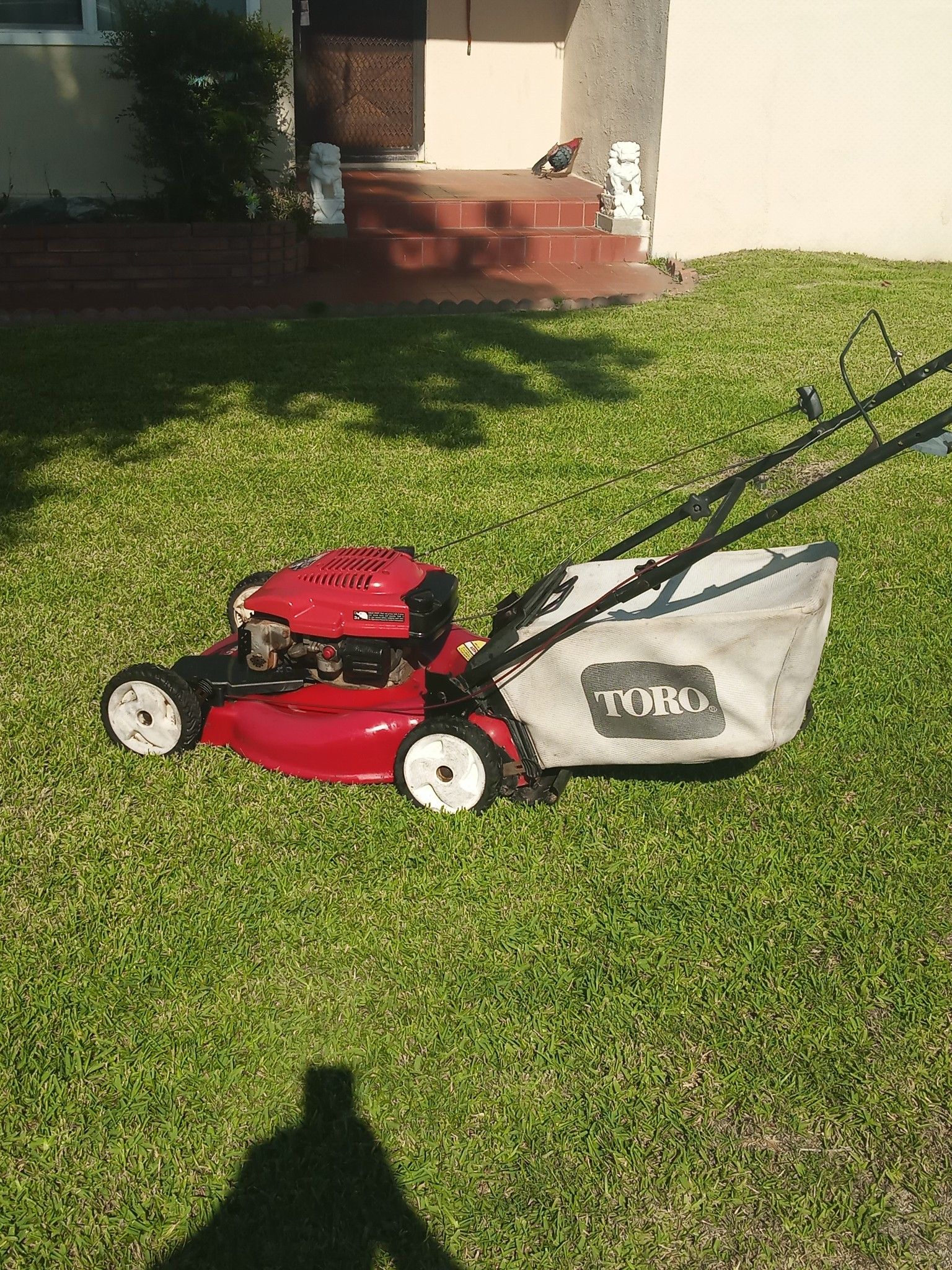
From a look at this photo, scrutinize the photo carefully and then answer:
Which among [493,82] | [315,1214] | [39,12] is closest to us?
[315,1214]

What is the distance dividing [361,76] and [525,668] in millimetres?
9723

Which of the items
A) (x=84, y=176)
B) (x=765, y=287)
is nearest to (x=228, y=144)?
(x=84, y=176)

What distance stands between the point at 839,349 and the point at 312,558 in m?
4.90

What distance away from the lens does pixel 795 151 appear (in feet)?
33.6

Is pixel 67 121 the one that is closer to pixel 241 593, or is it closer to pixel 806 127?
pixel 806 127

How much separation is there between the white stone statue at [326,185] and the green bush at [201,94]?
525 millimetres

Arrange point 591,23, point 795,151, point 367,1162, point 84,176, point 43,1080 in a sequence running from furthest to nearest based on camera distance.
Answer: point 591,23
point 795,151
point 84,176
point 43,1080
point 367,1162

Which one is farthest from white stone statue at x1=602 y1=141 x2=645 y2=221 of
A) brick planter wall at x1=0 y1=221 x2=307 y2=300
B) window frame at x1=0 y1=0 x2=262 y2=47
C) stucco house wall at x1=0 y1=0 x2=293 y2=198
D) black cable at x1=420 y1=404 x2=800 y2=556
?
black cable at x1=420 y1=404 x2=800 y2=556

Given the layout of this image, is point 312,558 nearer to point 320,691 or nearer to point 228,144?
point 320,691

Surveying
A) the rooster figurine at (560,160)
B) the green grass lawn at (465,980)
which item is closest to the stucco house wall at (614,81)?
the rooster figurine at (560,160)

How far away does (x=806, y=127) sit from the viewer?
33.4 feet

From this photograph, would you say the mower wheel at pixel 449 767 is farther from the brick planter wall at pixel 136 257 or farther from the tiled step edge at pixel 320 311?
the brick planter wall at pixel 136 257

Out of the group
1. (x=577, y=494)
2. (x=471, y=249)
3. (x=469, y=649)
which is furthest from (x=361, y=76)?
(x=469, y=649)

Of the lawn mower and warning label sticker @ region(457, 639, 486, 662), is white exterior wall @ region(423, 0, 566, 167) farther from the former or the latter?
warning label sticker @ region(457, 639, 486, 662)
